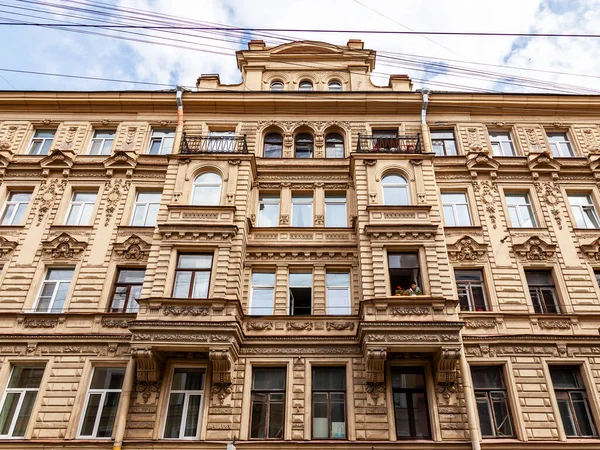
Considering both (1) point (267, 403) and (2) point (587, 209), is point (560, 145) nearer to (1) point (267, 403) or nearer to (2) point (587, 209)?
(2) point (587, 209)

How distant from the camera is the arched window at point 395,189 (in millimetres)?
17406

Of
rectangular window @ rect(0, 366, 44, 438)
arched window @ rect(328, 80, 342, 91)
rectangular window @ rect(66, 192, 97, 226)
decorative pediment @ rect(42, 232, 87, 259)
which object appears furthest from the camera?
arched window @ rect(328, 80, 342, 91)

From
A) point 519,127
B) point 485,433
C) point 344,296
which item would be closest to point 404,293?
point 344,296

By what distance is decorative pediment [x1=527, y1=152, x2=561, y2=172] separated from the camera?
1888cm

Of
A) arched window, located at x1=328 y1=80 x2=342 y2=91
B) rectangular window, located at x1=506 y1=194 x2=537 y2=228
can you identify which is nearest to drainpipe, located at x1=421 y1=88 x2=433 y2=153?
rectangular window, located at x1=506 y1=194 x2=537 y2=228

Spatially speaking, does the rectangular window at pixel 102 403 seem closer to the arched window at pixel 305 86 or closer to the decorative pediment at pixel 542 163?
the arched window at pixel 305 86

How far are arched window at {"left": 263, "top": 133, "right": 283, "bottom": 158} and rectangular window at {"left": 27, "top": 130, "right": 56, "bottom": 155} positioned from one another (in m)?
9.08

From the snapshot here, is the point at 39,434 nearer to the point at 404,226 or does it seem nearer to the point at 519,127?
the point at 404,226

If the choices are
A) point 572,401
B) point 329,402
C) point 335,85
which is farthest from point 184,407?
point 335,85

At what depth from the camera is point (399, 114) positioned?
67.9 feet

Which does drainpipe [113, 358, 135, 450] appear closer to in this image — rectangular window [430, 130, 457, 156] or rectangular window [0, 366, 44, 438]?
rectangular window [0, 366, 44, 438]

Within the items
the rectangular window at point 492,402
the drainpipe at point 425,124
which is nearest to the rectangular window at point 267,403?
the rectangular window at point 492,402

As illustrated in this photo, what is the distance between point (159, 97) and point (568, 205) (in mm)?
16741

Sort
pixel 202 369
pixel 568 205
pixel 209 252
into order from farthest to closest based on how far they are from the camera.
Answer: pixel 568 205 < pixel 209 252 < pixel 202 369
